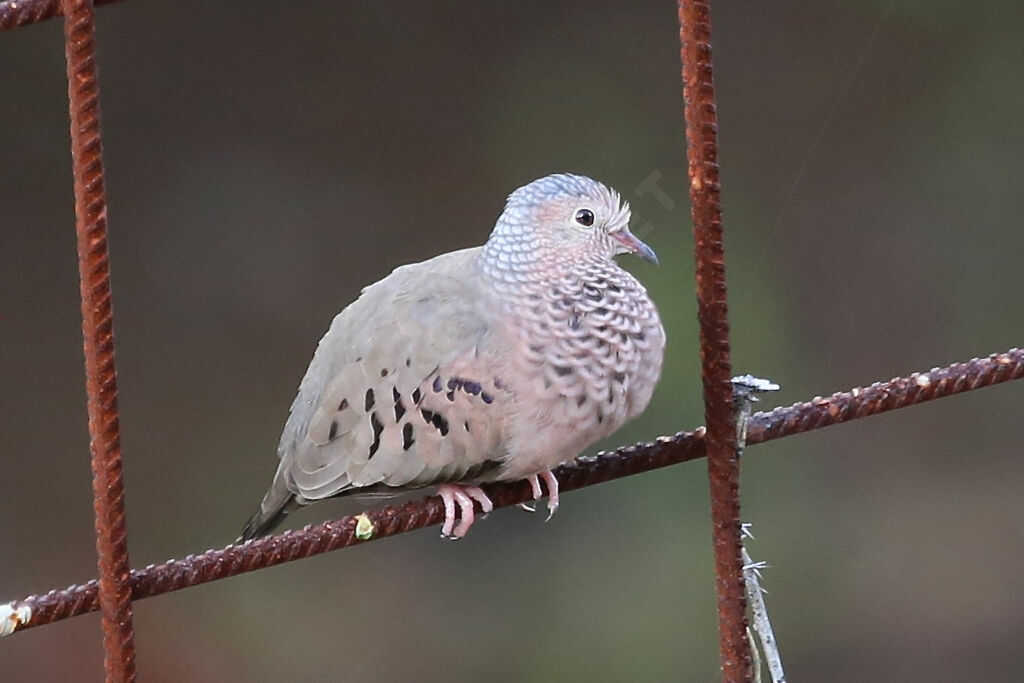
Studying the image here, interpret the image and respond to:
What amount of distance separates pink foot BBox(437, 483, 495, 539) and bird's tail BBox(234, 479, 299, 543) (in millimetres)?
202

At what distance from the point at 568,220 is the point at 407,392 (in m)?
0.21

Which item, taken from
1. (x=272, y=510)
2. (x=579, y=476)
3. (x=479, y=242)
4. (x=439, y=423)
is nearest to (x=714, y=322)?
(x=579, y=476)

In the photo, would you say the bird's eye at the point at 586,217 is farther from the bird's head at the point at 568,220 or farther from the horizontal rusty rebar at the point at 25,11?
the horizontal rusty rebar at the point at 25,11

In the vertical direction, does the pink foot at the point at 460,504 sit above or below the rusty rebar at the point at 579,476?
below

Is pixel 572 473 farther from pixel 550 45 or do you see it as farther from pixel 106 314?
pixel 550 45

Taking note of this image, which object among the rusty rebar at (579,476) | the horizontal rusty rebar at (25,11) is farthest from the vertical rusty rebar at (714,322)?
the horizontal rusty rebar at (25,11)

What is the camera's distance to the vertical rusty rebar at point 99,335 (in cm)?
104

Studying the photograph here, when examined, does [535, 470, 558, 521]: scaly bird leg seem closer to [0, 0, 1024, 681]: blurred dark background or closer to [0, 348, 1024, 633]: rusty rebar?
[0, 348, 1024, 633]: rusty rebar

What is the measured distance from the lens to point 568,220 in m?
1.43

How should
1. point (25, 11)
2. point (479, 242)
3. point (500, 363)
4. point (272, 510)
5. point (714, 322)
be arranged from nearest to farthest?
point (25, 11), point (714, 322), point (500, 363), point (272, 510), point (479, 242)

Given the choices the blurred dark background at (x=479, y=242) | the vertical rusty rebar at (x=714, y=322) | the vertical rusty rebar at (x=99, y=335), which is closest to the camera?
the vertical rusty rebar at (x=99, y=335)

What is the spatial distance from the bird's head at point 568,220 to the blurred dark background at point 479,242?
1408 millimetres

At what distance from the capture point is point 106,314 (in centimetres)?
107

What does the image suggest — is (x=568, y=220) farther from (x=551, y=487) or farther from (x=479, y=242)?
(x=479, y=242)
